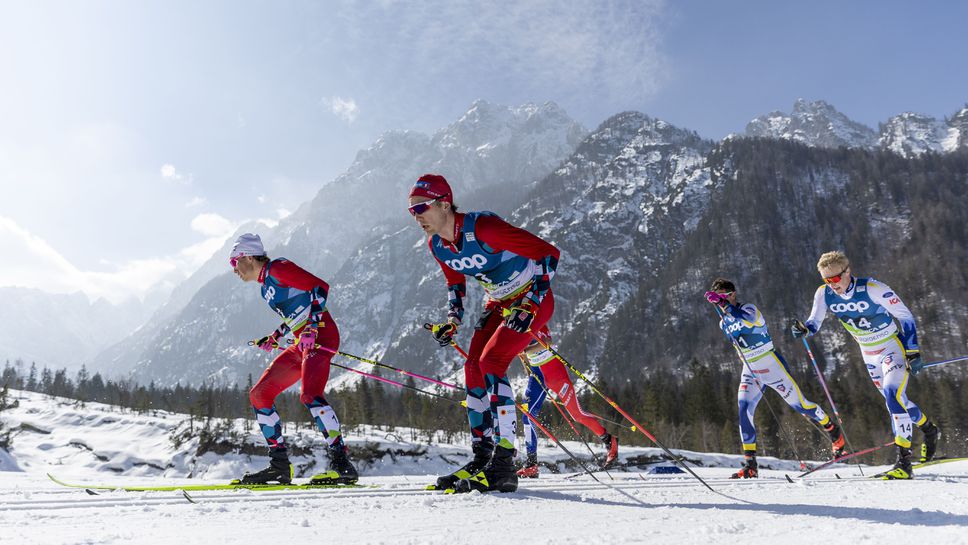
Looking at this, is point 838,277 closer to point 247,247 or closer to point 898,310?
point 898,310

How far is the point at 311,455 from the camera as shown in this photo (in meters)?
30.4

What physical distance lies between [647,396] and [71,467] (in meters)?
59.9

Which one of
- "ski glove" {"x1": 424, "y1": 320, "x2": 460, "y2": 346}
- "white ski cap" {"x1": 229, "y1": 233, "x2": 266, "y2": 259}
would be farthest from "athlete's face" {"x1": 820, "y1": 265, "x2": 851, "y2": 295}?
"white ski cap" {"x1": 229, "y1": 233, "x2": 266, "y2": 259}

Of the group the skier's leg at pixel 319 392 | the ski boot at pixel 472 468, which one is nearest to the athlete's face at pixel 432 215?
the ski boot at pixel 472 468

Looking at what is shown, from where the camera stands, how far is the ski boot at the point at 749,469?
A: 23.5 ft

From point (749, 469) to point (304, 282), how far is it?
21.6 feet

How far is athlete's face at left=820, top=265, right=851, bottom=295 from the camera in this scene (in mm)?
7328

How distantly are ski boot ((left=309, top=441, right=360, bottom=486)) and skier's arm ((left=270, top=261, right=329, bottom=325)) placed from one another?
1419mm

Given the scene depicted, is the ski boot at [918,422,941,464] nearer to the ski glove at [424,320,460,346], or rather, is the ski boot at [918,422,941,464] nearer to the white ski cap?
the ski glove at [424,320,460,346]

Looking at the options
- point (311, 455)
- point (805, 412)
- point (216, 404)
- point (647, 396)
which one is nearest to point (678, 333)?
point (647, 396)

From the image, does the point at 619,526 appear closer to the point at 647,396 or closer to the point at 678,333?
the point at 647,396

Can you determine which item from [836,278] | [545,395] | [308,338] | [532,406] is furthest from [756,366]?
[308,338]

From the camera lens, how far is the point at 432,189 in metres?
4.36

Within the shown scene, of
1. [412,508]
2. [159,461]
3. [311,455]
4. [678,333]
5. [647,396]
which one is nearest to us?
[412,508]
